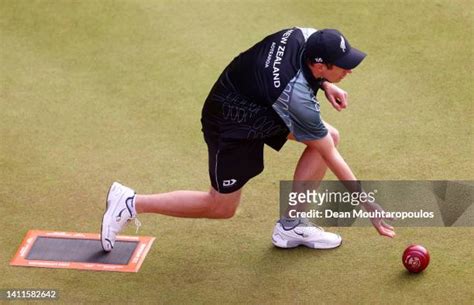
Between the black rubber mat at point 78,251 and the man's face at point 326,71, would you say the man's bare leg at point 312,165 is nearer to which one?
the man's face at point 326,71

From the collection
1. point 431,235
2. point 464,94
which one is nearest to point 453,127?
point 464,94

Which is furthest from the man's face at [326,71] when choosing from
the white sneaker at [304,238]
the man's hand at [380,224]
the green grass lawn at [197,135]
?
the green grass lawn at [197,135]

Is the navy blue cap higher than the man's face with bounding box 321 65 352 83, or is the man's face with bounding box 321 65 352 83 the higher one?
the navy blue cap

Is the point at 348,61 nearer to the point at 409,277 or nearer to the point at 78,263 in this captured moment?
the point at 409,277

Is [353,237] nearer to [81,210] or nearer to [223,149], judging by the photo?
[223,149]

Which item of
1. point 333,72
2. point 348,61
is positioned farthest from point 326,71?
point 348,61

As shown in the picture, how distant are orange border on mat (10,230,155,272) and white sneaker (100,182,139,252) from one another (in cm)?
21

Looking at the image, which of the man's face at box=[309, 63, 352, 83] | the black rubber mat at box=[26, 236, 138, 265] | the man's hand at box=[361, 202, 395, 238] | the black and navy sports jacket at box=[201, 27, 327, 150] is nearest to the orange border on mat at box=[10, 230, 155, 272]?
the black rubber mat at box=[26, 236, 138, 265]

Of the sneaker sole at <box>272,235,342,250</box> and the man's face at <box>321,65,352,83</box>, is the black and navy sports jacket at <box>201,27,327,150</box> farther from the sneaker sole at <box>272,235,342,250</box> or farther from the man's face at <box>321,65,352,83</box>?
the sneaker sole at <box>272,235,342,250</box>

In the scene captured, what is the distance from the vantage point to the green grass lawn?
8328 mm

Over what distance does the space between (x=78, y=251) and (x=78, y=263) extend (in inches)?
6.7

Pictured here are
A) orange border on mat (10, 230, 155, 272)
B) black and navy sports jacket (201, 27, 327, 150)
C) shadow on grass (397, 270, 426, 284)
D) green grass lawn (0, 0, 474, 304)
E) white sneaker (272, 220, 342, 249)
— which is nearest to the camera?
black and navy sports jacket (201, 27, 327, 150)

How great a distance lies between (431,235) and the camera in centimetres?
874

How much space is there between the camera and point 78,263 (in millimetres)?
8578
